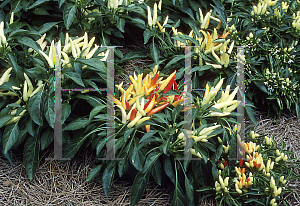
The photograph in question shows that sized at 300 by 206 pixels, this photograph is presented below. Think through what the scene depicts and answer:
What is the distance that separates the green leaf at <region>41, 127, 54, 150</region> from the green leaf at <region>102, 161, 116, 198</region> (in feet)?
1.36

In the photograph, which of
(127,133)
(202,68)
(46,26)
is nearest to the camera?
(127,133)

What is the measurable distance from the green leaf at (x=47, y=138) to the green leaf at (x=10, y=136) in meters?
0.16

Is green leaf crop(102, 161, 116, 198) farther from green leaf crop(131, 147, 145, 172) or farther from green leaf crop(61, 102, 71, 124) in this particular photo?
green leaf crop(61, 102, 71, 124)

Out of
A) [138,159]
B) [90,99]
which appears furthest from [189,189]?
[90,99]

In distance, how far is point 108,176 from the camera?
1823 mm

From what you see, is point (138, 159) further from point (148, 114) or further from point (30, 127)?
point (30, 127)

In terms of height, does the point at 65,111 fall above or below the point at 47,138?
above

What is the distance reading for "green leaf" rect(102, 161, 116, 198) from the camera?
5.95 ft

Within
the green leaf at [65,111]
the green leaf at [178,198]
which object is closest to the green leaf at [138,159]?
the green leaf at [178,198]

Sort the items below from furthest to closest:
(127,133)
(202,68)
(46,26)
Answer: (46,26) < (202,68) < (127,133)

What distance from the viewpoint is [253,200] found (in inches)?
67.6

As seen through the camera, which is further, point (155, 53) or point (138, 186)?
point (155, 53)

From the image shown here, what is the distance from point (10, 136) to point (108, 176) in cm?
64

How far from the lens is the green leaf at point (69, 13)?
86.8 inches
